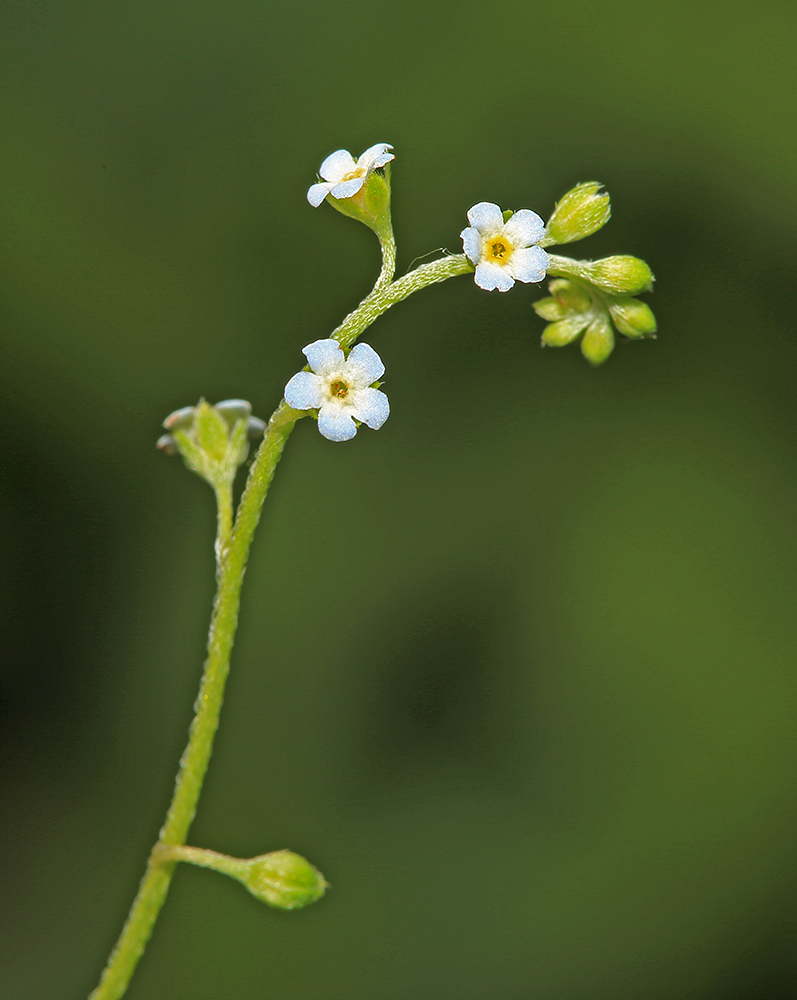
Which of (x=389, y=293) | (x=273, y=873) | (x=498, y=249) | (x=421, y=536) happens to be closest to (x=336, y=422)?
(x=389, y=293)

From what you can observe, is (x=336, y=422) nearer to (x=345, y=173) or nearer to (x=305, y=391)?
(x=305, y=391)

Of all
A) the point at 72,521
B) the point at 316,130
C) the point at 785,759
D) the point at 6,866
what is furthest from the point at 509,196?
the point at 6,866

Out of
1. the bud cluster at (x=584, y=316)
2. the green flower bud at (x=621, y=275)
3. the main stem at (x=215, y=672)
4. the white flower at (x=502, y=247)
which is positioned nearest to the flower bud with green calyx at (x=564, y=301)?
the bud cluster at (x=584, y=316)

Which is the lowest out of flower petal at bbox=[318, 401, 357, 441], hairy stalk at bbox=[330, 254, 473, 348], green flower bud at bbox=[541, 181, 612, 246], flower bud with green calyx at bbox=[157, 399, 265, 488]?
flower bud with green calyx at bbox=[157, 399, 265, 488]

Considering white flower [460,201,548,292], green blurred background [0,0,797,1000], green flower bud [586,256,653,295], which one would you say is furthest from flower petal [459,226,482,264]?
green blurred background [0,0,797,1000]

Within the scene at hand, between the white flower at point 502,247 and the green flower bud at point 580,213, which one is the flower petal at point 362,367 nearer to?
the white flower at point 502,247

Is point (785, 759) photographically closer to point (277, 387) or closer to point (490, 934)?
point (490, 934)

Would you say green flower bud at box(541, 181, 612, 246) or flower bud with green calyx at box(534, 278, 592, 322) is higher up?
green flower bud at box(541, 181, 612, 246)

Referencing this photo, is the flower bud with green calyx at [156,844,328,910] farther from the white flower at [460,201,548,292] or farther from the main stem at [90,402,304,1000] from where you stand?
the white flower at [460,201,548,292]
